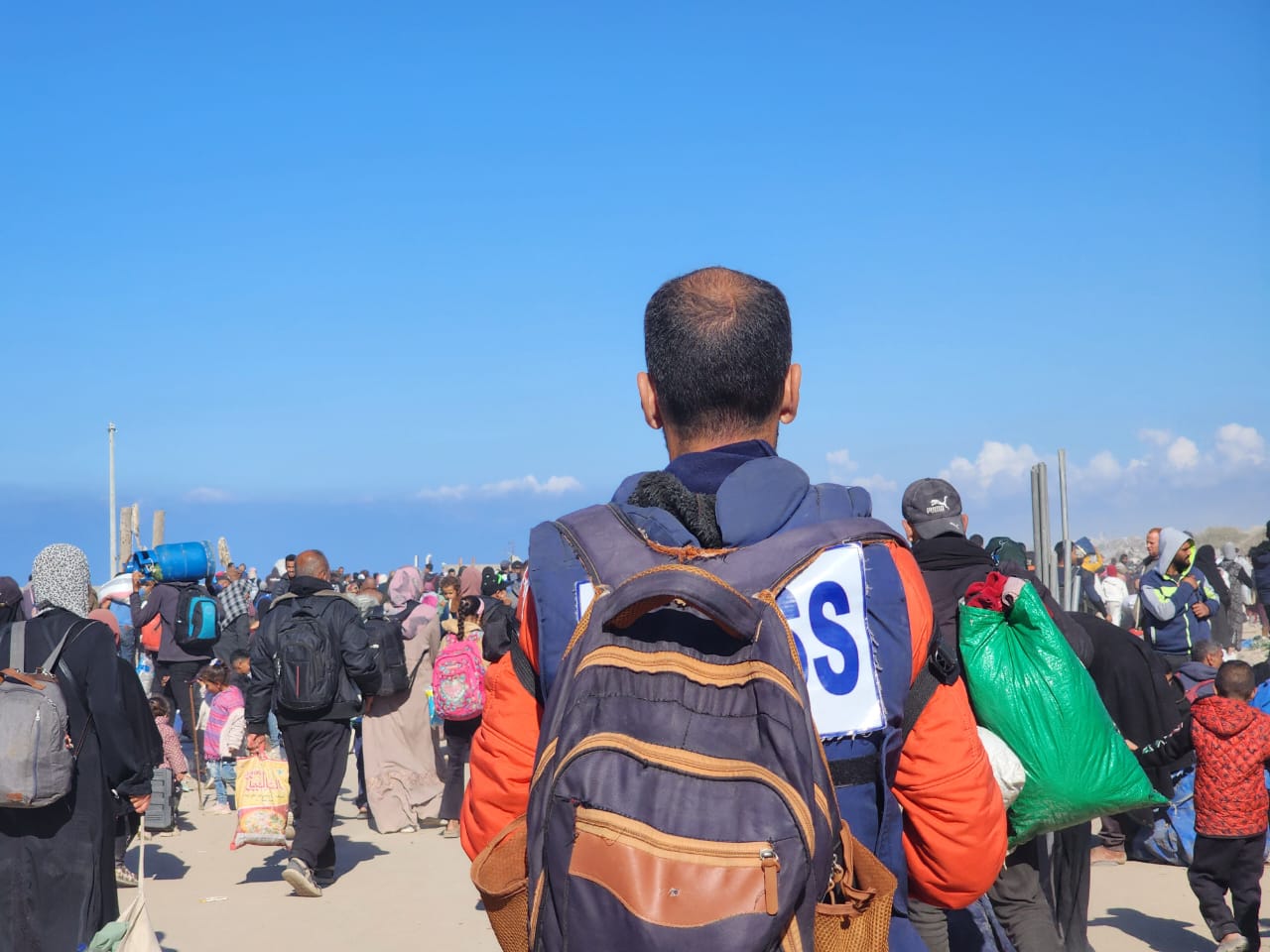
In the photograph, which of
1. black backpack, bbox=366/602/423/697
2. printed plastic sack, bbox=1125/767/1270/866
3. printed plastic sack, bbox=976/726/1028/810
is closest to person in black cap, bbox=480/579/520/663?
black backpack, bbox=366/602/423/697

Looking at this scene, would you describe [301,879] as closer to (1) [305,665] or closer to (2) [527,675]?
(1) [305,665]

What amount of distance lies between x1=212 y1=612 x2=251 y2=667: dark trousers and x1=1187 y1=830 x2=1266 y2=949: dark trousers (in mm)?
10036

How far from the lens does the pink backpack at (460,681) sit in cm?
1088

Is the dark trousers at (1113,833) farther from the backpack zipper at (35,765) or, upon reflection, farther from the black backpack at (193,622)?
the black backpack at (193,622)

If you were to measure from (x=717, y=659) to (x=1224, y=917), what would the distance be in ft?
20.4

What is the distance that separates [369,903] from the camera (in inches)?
362

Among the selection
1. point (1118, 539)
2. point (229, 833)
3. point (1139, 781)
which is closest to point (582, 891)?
point (1139, 781)

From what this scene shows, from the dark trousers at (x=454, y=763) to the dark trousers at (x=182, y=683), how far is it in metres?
3.68

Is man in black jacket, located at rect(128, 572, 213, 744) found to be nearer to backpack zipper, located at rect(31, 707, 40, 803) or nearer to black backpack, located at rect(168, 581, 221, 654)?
black backpack, located at rect(168, 581, 221, 654)

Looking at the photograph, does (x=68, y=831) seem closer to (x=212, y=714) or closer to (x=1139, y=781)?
(x=1139, y=781)

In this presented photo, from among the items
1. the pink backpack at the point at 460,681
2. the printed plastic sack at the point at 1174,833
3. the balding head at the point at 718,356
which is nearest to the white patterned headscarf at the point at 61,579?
the balding head at the point at 718,356

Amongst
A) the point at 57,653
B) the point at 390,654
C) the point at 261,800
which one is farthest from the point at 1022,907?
the point at 390,654

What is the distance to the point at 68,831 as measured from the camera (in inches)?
218

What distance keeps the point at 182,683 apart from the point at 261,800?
4.87m
